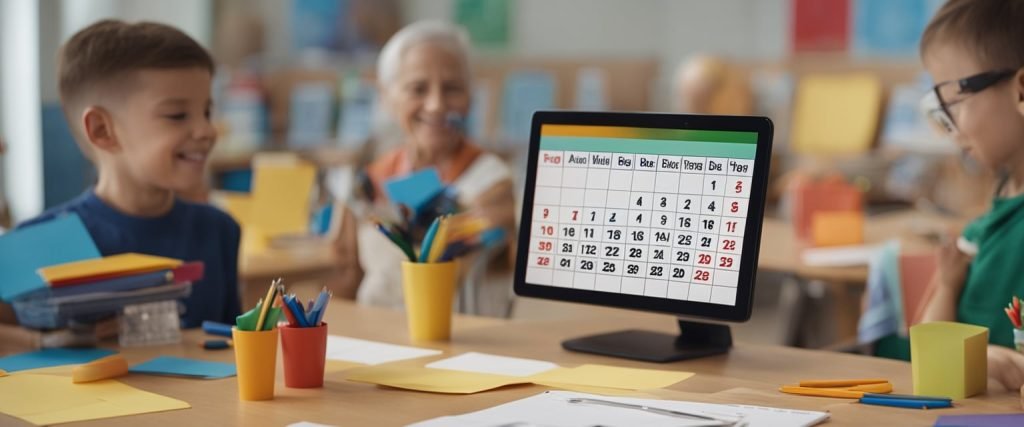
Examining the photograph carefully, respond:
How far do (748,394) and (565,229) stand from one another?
477 mm

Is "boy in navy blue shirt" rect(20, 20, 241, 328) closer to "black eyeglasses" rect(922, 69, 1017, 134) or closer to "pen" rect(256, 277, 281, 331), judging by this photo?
"pen" rect(256, 277, 281, 331)

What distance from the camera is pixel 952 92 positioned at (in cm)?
195

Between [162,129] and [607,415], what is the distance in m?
1.11

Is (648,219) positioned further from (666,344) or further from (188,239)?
(188,239)

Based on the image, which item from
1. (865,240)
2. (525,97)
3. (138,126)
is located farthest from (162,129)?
(525,97)

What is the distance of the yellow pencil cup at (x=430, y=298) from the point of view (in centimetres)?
198

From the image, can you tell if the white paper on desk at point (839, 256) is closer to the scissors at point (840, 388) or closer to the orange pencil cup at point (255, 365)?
the scissors at point (840, 388)

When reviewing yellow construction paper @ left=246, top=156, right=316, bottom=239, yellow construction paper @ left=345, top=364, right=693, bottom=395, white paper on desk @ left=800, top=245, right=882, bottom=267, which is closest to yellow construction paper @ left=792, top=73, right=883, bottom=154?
white paper on desk @ left=800, top=245, right=882, bottom=267

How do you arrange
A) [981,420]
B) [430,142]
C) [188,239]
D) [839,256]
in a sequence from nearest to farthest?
[981,420] < [188,239] < [430,142] < [839,256]

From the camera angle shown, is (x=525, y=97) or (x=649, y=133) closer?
(x=649, y=133)

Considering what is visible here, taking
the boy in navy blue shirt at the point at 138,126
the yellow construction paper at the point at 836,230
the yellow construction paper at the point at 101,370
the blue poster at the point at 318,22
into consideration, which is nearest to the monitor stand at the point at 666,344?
the yellow construction paper at the point at 101,370

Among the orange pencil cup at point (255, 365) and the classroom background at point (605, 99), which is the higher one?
the classroom background at point (605, 99)

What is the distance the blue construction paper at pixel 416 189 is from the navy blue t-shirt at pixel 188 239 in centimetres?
33

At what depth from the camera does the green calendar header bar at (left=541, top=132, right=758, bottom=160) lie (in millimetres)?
1771
